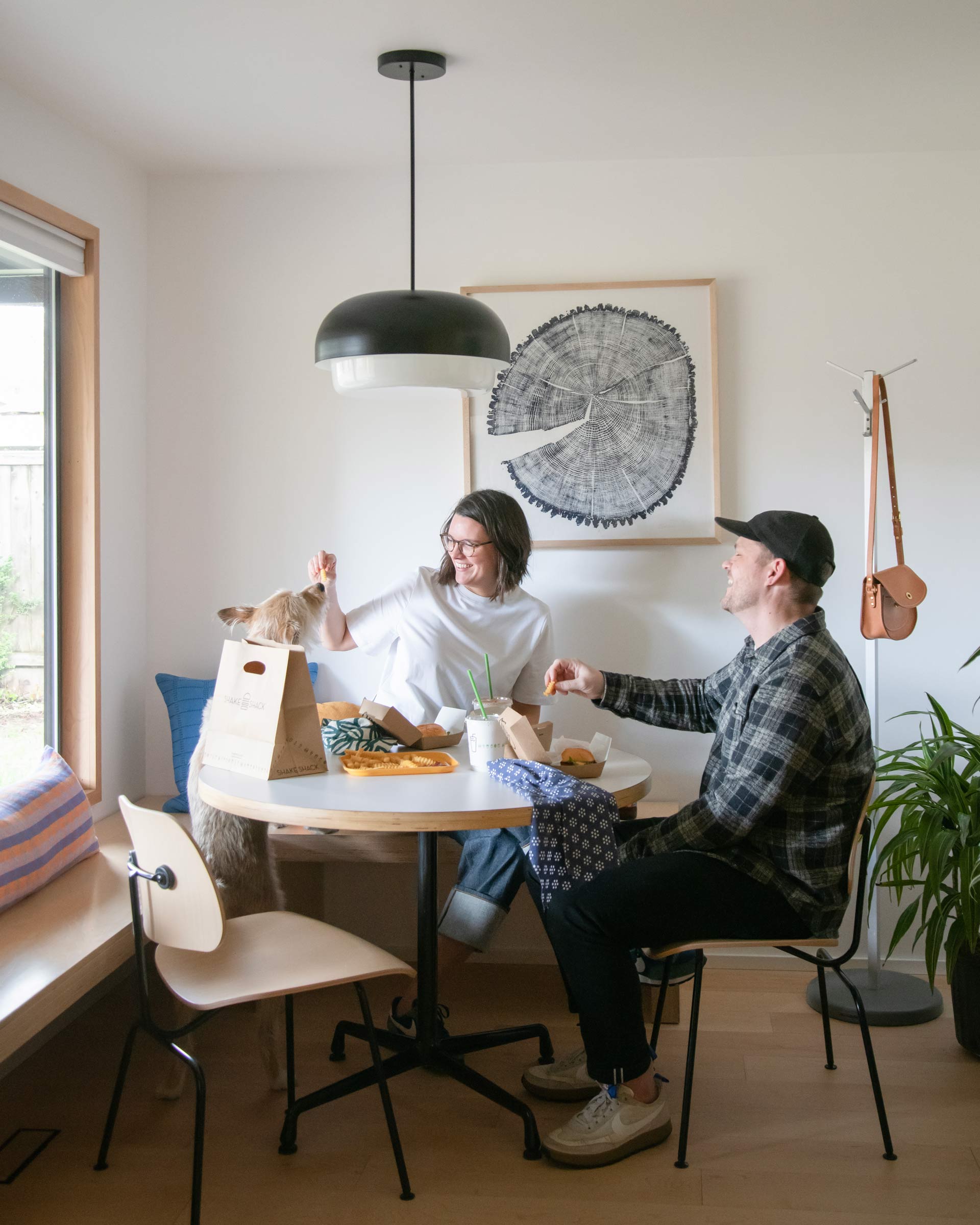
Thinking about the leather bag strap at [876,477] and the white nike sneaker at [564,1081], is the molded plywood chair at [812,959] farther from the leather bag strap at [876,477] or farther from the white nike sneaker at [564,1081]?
the leather bag strap at [876,477]

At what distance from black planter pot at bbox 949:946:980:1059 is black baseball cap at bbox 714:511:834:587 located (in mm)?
1108

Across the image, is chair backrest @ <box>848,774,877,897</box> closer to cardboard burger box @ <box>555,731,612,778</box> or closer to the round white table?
the round white table

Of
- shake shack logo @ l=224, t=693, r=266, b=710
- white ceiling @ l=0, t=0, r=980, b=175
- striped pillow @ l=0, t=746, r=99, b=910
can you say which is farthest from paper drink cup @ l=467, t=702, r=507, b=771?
white ceiling @ l=0, t=0, r=980, b=175

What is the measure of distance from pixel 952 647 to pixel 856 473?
60 centimetres

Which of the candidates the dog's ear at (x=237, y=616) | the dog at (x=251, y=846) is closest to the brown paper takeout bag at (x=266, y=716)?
the dog at (x=251, y=846)

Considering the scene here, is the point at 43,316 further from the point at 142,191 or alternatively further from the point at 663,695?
the point at 663,695

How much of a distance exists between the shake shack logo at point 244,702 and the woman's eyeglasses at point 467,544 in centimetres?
90

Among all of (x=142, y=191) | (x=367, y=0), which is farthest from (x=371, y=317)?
(x=142, y=191)

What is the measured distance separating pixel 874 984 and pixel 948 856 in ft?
1.72

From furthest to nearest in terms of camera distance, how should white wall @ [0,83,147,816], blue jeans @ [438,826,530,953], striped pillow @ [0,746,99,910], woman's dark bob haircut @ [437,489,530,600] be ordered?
white wall @ [0,83,147,816], woman's dark bob haircut @ [437,489,530,600], blue jeans @ [438,826,530,953], striped pillow @ [0,746,99,910]

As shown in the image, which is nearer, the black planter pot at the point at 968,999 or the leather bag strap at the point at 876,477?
the black planter pot at the point at 968,999

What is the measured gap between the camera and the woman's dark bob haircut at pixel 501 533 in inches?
118

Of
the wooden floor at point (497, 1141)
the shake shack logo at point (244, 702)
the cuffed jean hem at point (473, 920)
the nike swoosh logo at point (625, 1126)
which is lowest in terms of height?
the wooden floor at point (497, 1141)

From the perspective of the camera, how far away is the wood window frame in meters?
3.13
